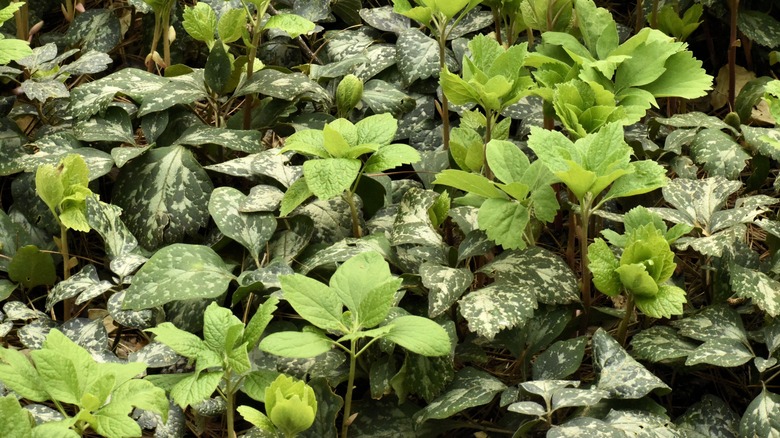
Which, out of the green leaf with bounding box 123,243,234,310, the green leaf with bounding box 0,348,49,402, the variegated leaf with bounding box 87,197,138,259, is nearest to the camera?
the green leaf with bounding box 0,348,49,402

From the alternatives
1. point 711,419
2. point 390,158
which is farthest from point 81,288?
point 711,419

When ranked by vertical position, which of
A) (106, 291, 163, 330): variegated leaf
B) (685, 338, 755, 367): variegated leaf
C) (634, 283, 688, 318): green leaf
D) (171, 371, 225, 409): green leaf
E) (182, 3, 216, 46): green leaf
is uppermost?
(182, 3, 216, 46): green leaf

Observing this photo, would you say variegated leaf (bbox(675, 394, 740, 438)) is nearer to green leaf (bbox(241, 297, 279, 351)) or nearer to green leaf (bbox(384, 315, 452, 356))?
green leaf (bbox(384, 315, 452, 356))

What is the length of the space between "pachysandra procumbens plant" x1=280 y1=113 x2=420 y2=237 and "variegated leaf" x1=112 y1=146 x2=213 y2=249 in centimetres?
26

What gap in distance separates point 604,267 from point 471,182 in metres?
0.28

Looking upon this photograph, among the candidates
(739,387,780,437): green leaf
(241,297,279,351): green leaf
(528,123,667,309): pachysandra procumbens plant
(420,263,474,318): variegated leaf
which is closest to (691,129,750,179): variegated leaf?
(528,123,667,309): pachysandra procumbens plant

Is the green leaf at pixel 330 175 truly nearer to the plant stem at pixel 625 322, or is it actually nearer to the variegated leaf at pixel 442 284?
the variegated leaf at pixel 442 284

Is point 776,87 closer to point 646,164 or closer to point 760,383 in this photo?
point 646,164

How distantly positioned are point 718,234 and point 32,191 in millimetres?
1494

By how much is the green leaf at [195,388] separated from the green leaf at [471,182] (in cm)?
52

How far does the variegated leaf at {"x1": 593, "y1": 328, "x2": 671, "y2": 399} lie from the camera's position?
1.44 metres

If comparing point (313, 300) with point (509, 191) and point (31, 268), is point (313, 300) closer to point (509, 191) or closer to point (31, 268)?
point (509, 191)

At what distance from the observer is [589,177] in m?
1.44

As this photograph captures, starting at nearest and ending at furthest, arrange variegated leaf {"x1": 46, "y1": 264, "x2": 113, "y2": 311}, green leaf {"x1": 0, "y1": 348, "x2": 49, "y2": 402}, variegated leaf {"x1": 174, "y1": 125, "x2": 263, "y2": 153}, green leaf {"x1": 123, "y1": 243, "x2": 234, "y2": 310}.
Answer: green leaf {"x1": 0, "y1": 348, "x2": 49, "y2": 402} < green leaf {"x1": 123, "y1": 243, "x2": 234, "y2": 310} < variegated leaf {"x1": 46, "y1": 264, "x2": 113, "y2": 311} < variegated leaf {"x1": 174, "y1": 125, "x2": 263, "y2": 153}
